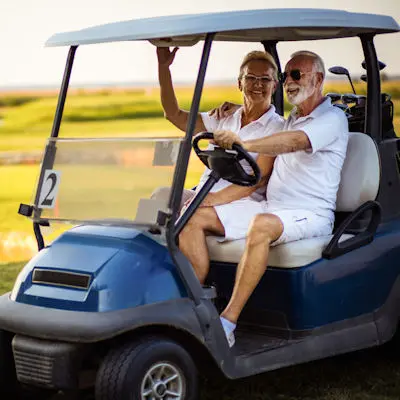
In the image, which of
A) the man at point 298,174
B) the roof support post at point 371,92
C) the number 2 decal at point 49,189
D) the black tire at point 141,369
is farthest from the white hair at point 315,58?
the black tire at point 141,369

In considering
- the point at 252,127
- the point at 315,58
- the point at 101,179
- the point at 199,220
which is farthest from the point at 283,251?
the point at 315,58

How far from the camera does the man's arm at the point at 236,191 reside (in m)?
4.68

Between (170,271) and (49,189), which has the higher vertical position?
(49,189)

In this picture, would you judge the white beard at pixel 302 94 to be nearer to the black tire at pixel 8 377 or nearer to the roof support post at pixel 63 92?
the roof support post at pixel 63 92

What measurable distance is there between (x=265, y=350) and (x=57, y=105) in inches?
52.6

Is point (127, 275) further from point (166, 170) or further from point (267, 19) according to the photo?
point (267, 19)

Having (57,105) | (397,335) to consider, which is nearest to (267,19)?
(57,105)

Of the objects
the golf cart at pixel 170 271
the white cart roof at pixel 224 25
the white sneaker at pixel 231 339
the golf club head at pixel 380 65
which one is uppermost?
the white cart roof at pixel 224 25

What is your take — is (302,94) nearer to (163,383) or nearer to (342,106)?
(342,106)

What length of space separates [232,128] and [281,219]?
664mm

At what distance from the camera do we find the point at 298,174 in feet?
15.2

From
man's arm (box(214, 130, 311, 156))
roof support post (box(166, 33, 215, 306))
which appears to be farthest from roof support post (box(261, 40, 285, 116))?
roof support post (box(166, 33, 215, 306))

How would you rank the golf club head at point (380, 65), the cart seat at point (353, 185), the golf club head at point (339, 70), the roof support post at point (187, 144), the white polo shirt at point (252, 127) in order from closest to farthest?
the roof support post at point (187, 144)
the cart seat at point (353, 185)
the white polo shirt at point (252, 127)
the golf club head at point (380, 65)
the golf club head at point (339, 70)

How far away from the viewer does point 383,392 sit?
182 inches
